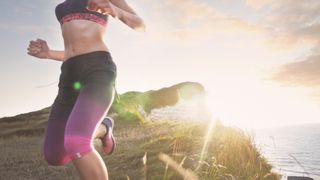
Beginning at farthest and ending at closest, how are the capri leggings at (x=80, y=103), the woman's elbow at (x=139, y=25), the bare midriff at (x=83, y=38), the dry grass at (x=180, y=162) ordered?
the dry grass at (x=180, y=162)
the bare midriff at (x=83, y=38)
the woman's elbow at (x=139, y=25)
the capri leggings at (x=80, y=103)

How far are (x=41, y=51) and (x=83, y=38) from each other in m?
1.18

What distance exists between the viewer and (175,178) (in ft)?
20.4

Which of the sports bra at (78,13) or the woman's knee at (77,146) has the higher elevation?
the sports bra at (78,13)

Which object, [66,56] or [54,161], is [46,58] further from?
[54,161]

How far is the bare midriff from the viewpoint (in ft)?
12.8

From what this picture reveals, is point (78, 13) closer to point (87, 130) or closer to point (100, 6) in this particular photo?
point (100, 6)

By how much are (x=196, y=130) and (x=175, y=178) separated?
6101 millimetres

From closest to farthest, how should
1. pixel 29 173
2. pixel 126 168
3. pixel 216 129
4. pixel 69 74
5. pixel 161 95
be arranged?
pixel 69 74 < pixel 126 168 < pixel 29 173 < pixel 216 129 < pixel 161 95

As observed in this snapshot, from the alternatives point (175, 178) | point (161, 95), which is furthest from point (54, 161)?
point (161, 95)

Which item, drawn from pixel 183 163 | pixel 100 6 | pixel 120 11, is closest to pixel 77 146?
pixel 100 6

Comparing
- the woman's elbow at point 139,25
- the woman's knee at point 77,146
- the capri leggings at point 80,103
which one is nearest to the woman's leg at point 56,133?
the capri leggings at point 80,103

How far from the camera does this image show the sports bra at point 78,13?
4.05m

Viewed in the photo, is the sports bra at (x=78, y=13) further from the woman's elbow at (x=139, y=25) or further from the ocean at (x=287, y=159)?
the ocean at (x=287, y=159)

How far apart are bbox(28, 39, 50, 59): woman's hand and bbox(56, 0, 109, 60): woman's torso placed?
2.65 feet
